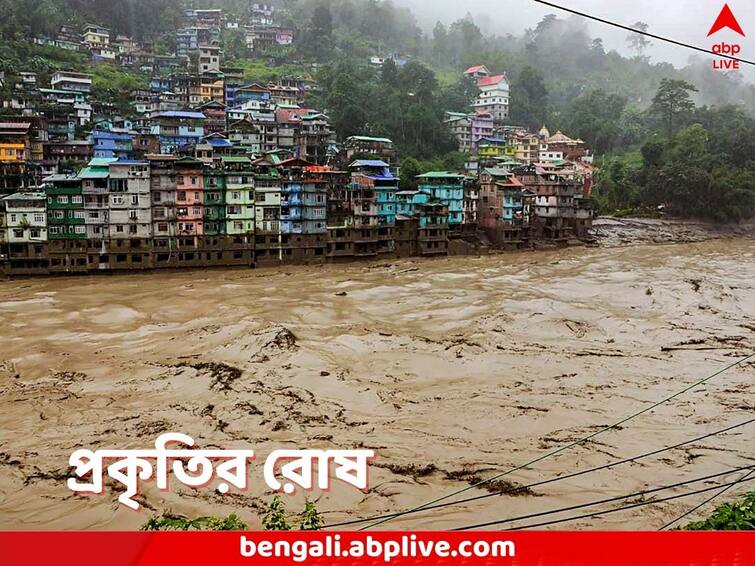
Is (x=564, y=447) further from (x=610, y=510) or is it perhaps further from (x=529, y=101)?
(x=529, y=101)

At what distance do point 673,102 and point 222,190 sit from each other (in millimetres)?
31092

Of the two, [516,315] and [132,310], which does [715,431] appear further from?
[132,310]

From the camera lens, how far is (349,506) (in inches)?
205

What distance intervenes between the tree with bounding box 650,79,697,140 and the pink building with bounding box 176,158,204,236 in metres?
→ 30.1

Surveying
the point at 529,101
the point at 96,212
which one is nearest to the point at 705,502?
the point at 96,212

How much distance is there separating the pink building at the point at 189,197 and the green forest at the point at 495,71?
32.6 ft

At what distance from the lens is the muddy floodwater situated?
546cm

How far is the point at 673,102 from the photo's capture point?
38875 millimetres

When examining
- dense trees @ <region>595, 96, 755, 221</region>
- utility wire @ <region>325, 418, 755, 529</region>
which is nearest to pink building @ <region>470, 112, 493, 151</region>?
dense trees @ <region>595, 96, 755, 221</region>

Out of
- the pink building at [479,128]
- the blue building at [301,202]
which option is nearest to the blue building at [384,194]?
the blue building at [301,202]

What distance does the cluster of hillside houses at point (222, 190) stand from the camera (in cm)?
1753

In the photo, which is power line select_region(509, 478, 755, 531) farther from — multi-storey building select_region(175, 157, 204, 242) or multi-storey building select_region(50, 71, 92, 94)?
multi-storey building select_region(50, 71, 92, 94)

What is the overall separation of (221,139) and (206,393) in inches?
679

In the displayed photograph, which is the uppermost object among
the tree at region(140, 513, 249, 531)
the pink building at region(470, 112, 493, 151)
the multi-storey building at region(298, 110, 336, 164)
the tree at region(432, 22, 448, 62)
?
the tree at region(432, 22, 448, 62)
